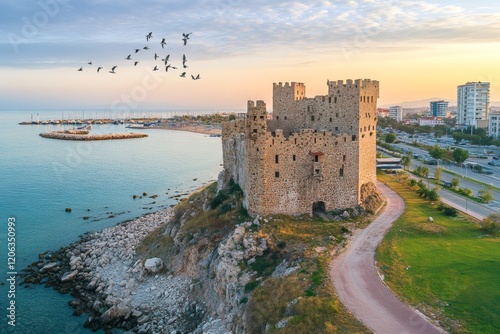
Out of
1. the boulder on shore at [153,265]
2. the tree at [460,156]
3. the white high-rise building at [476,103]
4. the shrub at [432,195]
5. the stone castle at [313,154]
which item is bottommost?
the boulder on shore at [153,265]

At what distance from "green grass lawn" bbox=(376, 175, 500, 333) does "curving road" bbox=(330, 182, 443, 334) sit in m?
0.75

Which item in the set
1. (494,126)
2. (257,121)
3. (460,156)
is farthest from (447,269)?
(494,126)

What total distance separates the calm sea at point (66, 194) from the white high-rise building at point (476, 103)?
93484 mm

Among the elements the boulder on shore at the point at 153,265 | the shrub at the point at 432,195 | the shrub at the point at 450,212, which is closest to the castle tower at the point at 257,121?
the boulder on shore at the point at 153,265

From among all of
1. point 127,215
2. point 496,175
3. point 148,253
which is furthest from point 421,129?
point 148,253

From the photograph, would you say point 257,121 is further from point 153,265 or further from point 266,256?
point 153,265

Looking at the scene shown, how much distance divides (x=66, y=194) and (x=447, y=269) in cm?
6689

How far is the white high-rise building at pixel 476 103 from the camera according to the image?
147 metres

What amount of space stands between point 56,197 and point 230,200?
46.7 m

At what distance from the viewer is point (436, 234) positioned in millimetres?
33750

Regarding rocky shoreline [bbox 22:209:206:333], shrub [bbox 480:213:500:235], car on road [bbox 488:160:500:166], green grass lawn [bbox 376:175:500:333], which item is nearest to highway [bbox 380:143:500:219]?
car on road [bbox 488:160:500:166]

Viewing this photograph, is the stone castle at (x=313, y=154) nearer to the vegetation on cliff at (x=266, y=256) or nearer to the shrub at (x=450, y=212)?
the vegetation on cliff at (x=266, y=256)

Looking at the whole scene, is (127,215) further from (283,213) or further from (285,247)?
(285,247)

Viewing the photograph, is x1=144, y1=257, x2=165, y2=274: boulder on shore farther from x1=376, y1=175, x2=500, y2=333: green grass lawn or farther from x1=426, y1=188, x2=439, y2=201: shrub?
x1=426, y1=188, x2=439, y2=201: shrub
